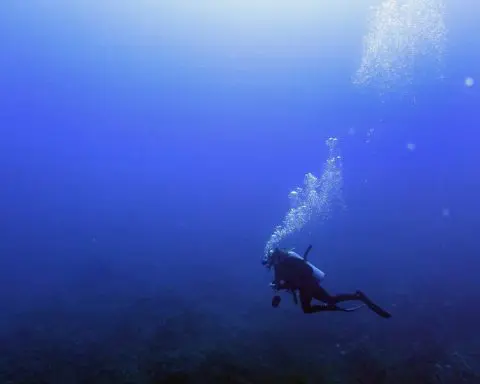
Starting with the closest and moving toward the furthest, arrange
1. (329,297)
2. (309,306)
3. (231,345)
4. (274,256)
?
(309,306) < (329,297) < (274,256) < (231,345)

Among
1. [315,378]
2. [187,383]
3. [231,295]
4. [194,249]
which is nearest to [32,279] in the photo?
[194,249]

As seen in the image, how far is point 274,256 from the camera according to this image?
960 centimetres

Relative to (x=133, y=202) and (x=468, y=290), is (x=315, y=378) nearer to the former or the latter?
(x=468, y=290)

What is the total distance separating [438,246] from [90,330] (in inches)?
900

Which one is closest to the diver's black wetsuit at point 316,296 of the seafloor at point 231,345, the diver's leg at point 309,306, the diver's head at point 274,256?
the diver's leg at point 309,306

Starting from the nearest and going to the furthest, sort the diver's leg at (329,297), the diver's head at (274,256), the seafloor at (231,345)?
the diver's leg at (329,297), the diver's head at (274,256), the seafloor at (231,345)

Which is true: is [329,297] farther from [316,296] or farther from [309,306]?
[309,306]

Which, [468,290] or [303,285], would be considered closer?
[303,285]

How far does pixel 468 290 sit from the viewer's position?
76.6ft

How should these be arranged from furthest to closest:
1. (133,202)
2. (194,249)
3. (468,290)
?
(133,202)
(194,249)
(468,290)

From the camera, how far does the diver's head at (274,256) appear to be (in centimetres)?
948

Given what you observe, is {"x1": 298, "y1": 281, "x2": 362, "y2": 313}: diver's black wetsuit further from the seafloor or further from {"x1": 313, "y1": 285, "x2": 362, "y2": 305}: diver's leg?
the seafloor

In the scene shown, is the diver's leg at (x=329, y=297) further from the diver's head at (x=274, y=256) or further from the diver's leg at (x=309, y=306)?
the diver's head at (x=274, y=256)

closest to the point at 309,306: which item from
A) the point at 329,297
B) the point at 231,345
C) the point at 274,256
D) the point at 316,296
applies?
the point at 316,296
